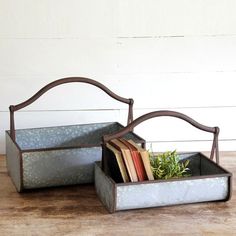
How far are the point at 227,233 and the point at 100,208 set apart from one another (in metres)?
0.27

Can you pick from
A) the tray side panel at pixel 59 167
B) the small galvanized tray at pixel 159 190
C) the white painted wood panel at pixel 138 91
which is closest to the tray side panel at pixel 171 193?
the small galvanized tray at pixel 159 190

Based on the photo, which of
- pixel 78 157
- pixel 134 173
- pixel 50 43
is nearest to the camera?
pixel 134 173

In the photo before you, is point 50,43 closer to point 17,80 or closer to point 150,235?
point 17,80

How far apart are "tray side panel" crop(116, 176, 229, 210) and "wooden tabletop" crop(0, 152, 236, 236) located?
0.07 feet

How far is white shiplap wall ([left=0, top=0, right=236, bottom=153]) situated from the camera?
4.73 ft

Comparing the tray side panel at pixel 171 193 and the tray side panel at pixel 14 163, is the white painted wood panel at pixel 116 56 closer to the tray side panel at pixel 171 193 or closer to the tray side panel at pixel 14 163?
the tray side panel at pixel 14 163

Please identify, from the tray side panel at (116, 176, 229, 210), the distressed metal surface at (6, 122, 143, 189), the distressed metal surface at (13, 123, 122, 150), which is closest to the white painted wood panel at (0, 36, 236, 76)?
the distressed metal surface at (13, 123, 122, 150)

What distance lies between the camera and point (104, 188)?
1.05 m

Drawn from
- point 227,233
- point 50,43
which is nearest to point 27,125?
point 50,43

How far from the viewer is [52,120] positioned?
4.96ft

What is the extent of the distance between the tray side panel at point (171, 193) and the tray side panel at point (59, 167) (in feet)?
0.62

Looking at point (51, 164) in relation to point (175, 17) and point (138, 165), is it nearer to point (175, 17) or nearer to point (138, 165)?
point (138, 165)

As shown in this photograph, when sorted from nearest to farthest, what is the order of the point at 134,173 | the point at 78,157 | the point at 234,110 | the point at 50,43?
the point at 134,173, the point at 78,157, the point at 50,43, the point at 234,110

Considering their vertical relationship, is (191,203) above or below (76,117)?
below
